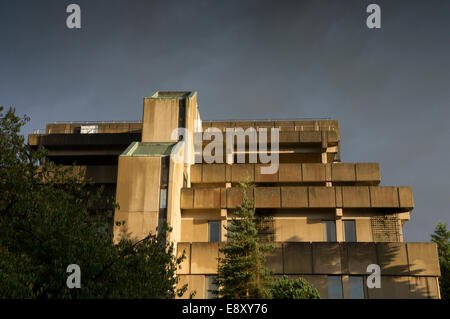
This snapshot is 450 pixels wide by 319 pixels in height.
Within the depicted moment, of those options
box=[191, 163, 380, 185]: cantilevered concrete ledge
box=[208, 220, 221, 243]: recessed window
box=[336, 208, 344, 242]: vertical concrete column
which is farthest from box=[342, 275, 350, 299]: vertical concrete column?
box=[208, 220, 221, 243]: recessed window

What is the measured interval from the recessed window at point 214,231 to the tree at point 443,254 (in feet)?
70.5

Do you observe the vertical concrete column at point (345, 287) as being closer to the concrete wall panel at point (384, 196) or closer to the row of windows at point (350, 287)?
the row of windows at point (350, 287)

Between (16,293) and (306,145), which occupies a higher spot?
(306,145)

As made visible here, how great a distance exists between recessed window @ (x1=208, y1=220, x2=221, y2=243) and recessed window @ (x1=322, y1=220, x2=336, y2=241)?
7181 mm

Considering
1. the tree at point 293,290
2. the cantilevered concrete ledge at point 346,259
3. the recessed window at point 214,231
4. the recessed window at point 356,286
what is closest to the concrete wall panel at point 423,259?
the cantilevered concrete ledge at point 346,259

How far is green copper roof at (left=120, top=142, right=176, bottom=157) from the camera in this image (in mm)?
28734

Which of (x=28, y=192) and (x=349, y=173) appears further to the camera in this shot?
(x=349, y=173)

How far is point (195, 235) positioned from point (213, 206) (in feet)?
8.20

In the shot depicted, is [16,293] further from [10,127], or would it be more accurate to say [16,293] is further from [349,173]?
[349,173]

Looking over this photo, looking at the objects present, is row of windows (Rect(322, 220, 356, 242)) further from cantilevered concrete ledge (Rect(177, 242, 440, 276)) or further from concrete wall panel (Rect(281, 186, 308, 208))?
cantilevered concrete ledge (Rect(177, 242, 440, 276))

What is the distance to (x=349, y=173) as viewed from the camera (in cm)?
3350

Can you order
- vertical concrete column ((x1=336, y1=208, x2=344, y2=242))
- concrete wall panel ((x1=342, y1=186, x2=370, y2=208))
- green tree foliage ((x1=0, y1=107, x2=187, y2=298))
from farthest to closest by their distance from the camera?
1. vertical concrete column ((x1=336, y1=208, x2=344, y2=242))
2. concrete wall panel ((x1=342, y1=186, x2=370, y2=208))
3. green tree foliage ((x1=0, y1=107, x2=187, y2=298))

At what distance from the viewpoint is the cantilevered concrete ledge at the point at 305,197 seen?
30484mm

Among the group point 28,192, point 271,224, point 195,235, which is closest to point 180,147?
point 195,235
